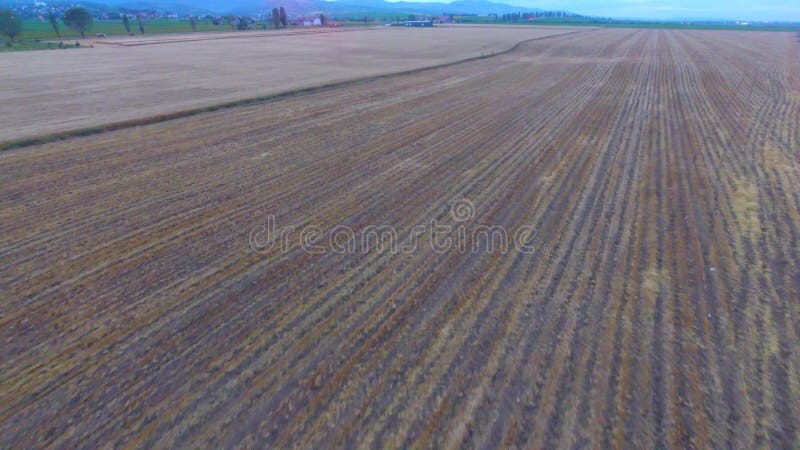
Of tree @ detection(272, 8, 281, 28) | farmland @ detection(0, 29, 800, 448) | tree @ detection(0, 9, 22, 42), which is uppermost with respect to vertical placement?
tree @ detection(272, 8, 281, 28)

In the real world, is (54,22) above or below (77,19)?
below

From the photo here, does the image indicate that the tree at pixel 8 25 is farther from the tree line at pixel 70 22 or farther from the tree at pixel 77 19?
Answer: the tree at pixel 77 19

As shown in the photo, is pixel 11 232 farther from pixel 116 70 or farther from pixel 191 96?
pixel 116 70

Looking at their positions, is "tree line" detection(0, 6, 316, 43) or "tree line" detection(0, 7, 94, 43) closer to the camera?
"tree line" detection(0, 7, 94, 43)

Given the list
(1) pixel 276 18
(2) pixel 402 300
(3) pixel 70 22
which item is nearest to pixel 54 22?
(3) pixel 70 22

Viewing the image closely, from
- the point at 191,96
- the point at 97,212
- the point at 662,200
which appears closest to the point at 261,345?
the point at 97,212

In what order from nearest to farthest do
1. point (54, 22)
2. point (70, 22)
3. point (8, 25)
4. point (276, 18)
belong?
point (8, 25) < point (70, 22) < point (54, 22) < point (276, 18)

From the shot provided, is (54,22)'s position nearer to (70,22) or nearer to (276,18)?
(70,22)

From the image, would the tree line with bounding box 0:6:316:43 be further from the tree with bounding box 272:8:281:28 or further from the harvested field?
the harvested field

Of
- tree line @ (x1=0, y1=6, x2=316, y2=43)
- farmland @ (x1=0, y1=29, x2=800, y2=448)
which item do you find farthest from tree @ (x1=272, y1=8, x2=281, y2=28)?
farmland @ (x1=0, y1=29, x2=800, y2=448)
